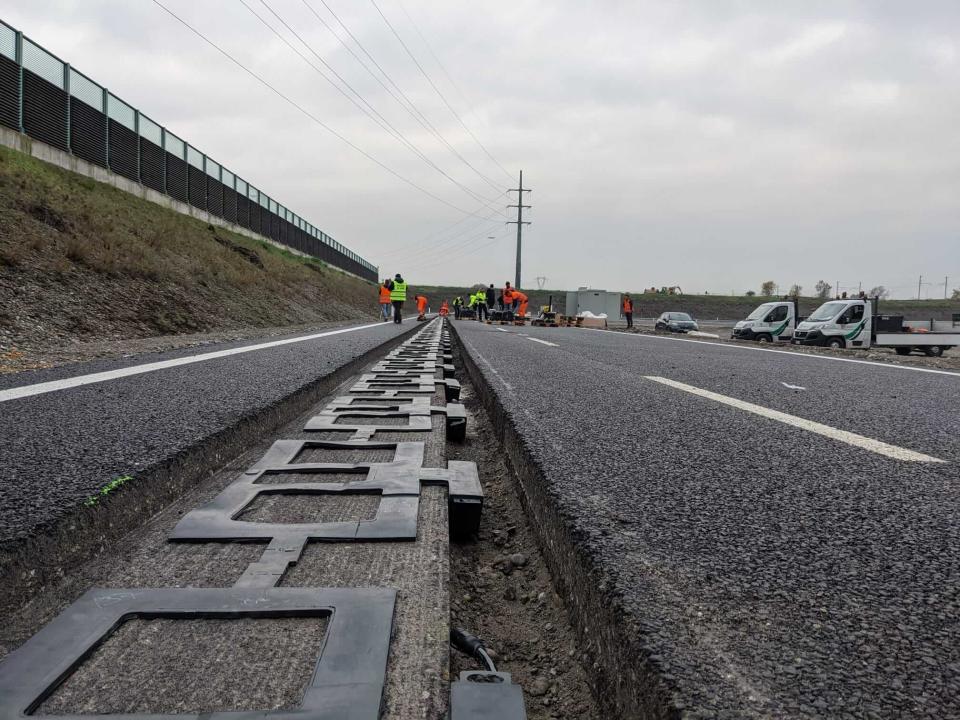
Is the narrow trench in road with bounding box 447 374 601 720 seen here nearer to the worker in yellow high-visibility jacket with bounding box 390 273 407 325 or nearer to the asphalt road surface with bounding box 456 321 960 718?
the asphalt road surface with bounding box 456 321 960 718

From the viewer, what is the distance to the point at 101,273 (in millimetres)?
12570

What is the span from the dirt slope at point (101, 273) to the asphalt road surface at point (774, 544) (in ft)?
19.5

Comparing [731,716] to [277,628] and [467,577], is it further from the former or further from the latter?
[467,577]

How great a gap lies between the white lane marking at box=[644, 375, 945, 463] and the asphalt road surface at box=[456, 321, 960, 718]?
0.01 metres

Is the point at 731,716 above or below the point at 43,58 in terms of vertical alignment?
below

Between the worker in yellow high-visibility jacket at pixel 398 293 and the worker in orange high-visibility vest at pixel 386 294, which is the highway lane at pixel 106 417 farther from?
the worker in orange high-visibility vest at pixel 386 294

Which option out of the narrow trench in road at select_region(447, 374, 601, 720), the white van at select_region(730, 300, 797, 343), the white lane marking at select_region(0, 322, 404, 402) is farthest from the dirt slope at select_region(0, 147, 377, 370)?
the white van at select_region(730, 300, 797, 343)

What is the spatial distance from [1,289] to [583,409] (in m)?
9.25

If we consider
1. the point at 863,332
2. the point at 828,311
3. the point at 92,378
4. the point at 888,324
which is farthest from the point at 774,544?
the point at 888,324

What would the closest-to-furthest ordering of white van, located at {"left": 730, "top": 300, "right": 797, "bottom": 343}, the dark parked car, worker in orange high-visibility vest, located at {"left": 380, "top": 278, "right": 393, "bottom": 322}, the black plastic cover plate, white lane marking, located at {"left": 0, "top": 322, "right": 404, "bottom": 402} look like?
1. the black plastic cover plate
2. white lane marking, located at {"left": 0, "top": 322, "right": 404, "bottom": 402}
3. worker in orange high-visibility vest, located at {"left": 380, "top": 278, "right": 393, "bottom": 322}
4. white van, located at {"left": 730, "top": 300, "right": 797, "bottom": 343}
5. the dark parked car

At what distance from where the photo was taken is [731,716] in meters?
0.89

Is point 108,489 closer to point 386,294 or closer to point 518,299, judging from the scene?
point 386,294

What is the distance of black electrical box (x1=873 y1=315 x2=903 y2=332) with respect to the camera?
23.9 m

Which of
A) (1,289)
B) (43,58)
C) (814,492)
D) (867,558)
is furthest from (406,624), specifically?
(43,58)
